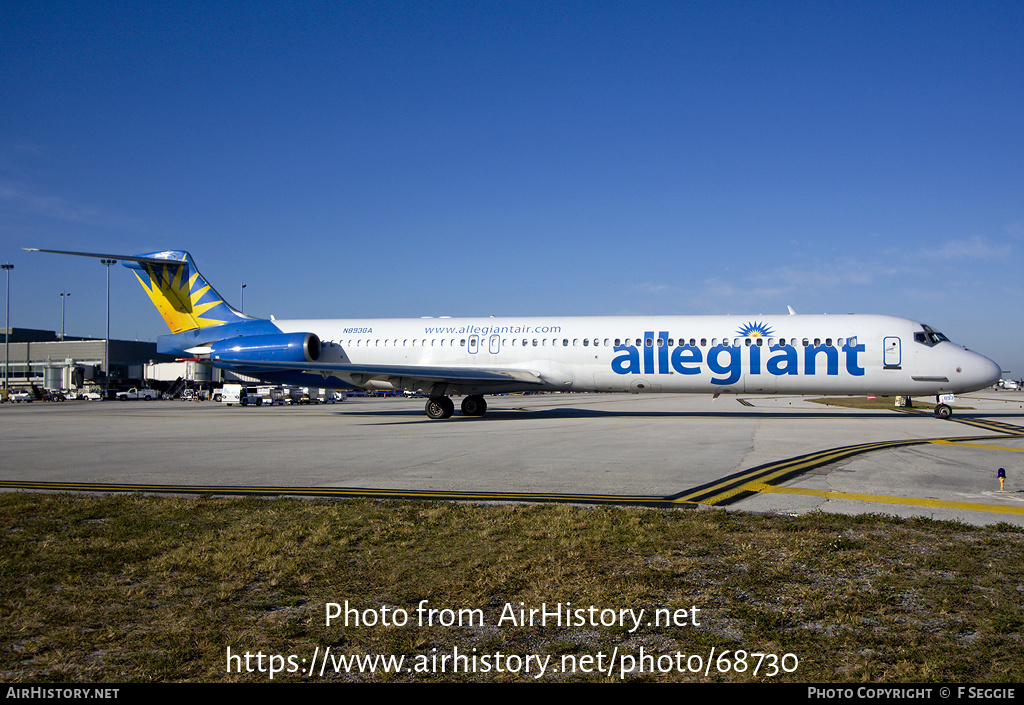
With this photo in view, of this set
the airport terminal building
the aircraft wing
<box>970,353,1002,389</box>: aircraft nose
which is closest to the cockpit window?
<box>970,353,1002,389</box>: aircraft nose

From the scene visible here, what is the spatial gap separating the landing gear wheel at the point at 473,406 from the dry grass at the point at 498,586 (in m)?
19.9

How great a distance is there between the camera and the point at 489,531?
7.12 metres

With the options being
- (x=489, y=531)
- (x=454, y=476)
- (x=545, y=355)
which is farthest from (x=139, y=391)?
(x=489, y=531)

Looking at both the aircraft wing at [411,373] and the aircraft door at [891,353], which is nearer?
the aircraft door at [891,353]

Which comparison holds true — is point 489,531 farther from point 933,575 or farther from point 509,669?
point 933,575

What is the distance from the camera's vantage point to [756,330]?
81.1 ft

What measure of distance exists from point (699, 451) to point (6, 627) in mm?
12617

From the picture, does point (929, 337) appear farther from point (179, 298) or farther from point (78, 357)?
point (78, 357)

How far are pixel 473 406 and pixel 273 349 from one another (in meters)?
8.75

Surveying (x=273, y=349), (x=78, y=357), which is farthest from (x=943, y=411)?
(x=78, y=357)

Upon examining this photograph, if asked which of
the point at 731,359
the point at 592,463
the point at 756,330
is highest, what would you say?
the point at 756,330

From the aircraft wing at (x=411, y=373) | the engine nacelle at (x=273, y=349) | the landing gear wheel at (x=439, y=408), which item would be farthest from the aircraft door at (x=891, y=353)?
the engine nacelle at (x=273, y=349)

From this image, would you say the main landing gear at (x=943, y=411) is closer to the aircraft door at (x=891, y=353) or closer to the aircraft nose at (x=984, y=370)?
the aircraft nose at (x=984, y=370)

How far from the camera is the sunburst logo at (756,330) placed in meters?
24.6
